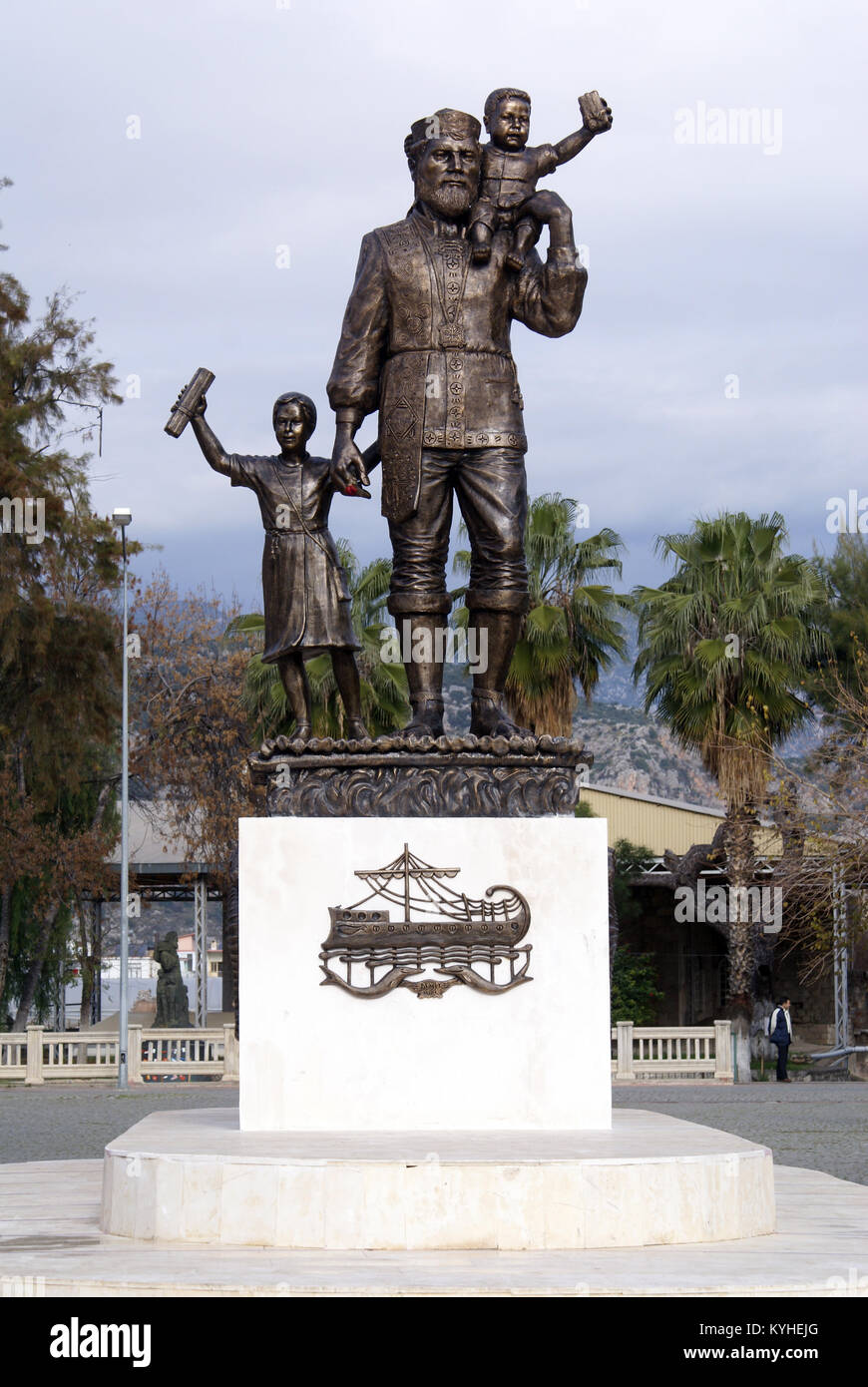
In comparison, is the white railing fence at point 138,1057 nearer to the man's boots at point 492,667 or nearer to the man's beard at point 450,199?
the man's boots at point 492,667

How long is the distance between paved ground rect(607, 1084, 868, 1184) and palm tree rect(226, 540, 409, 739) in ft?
19.8

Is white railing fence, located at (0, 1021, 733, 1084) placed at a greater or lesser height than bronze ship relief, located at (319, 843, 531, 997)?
lesser

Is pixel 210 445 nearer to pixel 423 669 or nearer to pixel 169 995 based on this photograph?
pixel 423 669

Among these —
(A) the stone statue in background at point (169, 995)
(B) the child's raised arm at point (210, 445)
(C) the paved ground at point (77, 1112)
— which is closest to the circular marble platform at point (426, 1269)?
(B) the child's raised arm at point (210, 445)

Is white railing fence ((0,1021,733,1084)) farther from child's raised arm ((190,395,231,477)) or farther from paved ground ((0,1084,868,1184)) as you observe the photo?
child's raised arm ((190,395,231,477))

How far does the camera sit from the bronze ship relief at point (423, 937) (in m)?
7.58

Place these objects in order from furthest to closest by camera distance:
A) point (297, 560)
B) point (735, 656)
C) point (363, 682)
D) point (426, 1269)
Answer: point (735, 656) → point (363, 682) → point (297, 560) → point (426, 1269)

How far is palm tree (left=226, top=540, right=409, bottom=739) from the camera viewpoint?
77.9 ft

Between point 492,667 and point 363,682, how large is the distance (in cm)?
1645

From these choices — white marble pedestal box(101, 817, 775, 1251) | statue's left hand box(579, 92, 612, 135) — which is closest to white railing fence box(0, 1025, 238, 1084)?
white marble pedestal box(101, 817, 775, 1251)

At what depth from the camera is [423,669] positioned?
837cm

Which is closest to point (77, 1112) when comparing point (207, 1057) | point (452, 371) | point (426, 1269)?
point (207, 1057)

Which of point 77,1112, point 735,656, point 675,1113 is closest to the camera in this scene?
point 675,1113

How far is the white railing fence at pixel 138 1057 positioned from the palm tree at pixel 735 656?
7984mm
